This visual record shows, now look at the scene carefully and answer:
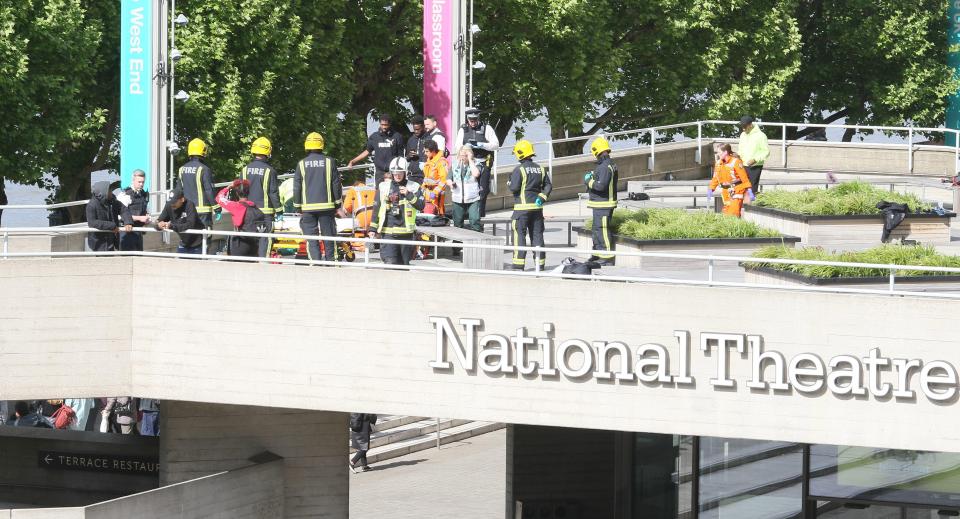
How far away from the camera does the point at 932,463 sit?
20516 mm

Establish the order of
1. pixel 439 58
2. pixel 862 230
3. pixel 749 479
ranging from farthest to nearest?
pixel 439 58, pixel 862 230, pixel 749 479

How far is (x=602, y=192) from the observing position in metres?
22.1

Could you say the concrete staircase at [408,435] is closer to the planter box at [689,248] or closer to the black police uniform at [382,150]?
the black police uniform at [382,150]

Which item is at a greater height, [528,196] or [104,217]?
[528,196]

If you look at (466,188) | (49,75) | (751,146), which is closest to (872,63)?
(49,75)

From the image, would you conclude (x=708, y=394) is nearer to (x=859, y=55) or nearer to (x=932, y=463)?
(x=932, y=463)

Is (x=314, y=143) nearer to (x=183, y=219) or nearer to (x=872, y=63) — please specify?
(x=183, y=219)

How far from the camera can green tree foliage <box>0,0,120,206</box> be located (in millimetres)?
35031

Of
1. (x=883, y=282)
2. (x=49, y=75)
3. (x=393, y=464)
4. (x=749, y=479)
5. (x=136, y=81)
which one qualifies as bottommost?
(x=393, y=464)

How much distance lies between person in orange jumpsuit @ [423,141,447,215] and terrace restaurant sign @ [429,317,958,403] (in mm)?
5213

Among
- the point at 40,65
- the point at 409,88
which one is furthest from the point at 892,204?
the point at 409,88

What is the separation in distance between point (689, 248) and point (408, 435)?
12.4 m

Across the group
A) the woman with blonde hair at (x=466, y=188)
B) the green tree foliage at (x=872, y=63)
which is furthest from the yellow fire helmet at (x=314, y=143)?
the green tree foliage at (x=872, y=63)

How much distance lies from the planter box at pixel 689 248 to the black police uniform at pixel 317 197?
3985 millimetres
